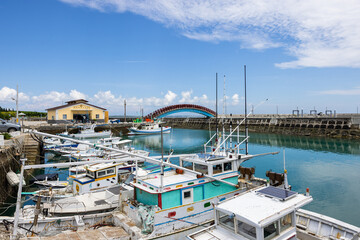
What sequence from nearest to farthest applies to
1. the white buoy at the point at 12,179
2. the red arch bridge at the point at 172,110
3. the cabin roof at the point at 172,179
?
the cabin roof at the point at 172,179
the white buoy at the point at 12,179
the red arch bridge at the point at 172,110

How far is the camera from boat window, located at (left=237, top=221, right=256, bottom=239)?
839 centimetres

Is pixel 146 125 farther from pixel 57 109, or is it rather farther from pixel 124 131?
pixel 57 109

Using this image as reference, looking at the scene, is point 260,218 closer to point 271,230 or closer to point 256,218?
point 256,218

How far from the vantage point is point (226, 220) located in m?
9.21

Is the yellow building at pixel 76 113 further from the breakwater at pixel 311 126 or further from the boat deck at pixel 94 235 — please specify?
the boat deck at pixel 94 235

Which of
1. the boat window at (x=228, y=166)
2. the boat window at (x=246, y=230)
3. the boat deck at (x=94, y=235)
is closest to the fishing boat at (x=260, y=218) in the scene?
the boat window at (x=246, y=230)

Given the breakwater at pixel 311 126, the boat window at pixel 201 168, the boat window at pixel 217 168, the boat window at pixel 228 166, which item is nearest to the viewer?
the boat window at pixel 201 168

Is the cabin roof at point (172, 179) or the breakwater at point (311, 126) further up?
the breakwater at point (311, 126)

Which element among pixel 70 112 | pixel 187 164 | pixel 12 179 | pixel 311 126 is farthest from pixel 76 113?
pixel 311 126

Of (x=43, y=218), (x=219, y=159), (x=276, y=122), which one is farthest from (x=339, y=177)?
(x=276, y=122)

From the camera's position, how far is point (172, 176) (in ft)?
46.2

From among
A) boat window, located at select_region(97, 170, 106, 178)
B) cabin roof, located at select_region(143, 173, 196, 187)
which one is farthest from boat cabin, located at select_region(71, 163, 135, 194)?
cabin roof, located at select_region(143, 173, 196, 187)

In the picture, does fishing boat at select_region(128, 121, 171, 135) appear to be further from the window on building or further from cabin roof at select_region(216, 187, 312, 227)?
cabin roof at select_region(216, 187, 312, 227)

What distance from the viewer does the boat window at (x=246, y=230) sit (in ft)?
27.5
